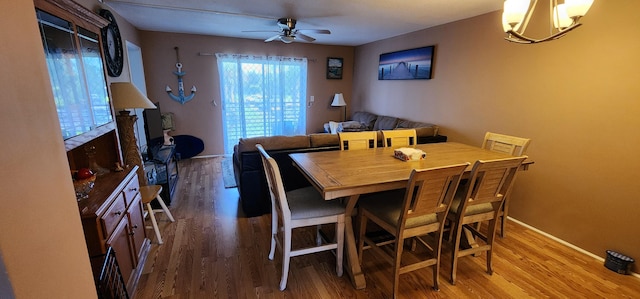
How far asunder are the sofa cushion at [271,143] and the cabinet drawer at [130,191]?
36.8 inches

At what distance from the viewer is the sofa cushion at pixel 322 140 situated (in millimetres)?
2861

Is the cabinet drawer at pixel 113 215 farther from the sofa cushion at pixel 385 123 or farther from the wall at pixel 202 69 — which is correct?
the sofa cushion at pixel 385 123

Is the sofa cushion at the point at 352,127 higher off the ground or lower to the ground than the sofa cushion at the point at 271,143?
lower

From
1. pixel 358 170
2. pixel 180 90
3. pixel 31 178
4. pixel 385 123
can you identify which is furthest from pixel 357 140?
pixel 180 90

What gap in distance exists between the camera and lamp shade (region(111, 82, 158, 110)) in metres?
2.33

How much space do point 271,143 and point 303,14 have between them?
1726 mm

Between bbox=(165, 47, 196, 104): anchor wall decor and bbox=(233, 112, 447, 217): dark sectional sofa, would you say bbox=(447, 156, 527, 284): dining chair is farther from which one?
bbox=(165, 47, 196, 104): anchor wall decor

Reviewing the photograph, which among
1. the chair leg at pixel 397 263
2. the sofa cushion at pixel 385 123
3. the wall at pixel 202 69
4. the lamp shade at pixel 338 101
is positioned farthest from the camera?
the lamp shade at pixel 338 101

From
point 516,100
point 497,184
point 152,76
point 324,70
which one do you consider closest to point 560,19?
point 497,184

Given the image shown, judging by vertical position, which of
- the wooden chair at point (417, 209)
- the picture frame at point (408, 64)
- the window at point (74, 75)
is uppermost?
the picture frame at point (408, 64)

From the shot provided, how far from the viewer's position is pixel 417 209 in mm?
1662

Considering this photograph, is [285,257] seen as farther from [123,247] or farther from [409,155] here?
[409,155]

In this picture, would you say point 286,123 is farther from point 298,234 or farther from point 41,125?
point 41,125

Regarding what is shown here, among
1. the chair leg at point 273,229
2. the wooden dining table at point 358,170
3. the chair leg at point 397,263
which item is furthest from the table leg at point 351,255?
the chair leg at point 273,229
